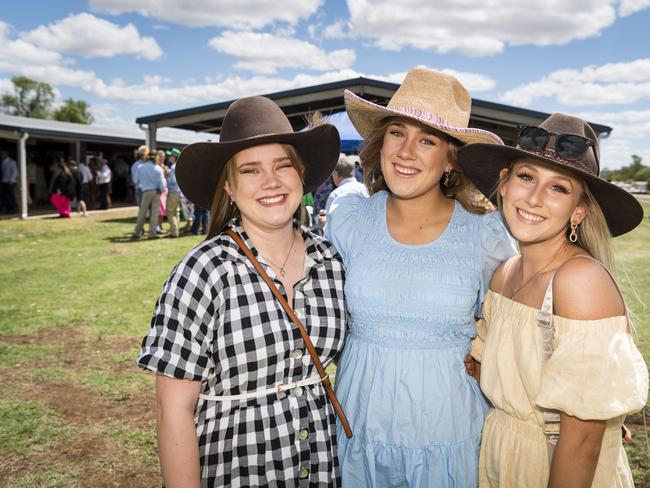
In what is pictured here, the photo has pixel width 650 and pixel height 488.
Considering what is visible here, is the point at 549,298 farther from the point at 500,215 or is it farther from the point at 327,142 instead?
the point at 327,142

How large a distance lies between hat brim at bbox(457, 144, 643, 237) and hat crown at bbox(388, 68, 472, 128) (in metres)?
0.20

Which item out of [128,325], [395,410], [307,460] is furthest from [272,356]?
[128,325]

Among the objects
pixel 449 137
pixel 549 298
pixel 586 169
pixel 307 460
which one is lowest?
pixel 307 460

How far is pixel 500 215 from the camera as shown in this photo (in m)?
2.35

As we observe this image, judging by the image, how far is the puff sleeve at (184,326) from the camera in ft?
5.50

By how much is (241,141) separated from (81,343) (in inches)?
184

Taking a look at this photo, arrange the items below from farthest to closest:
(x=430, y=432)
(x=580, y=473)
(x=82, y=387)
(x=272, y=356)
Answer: (x=82, y=387) → (x=430, y=432) → (x=272, y=356) → (x=580, y=473)

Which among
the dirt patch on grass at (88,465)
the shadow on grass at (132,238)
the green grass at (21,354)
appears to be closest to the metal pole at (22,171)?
the shadow on grass at (132,238)

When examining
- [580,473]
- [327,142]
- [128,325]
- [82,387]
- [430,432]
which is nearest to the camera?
[580,473]

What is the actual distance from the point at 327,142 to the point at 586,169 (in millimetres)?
1001

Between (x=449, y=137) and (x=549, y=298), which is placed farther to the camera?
(x=449, y=137)

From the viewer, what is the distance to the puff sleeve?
168cm

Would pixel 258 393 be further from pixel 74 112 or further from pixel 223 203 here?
pixel 74 112

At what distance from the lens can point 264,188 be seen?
6.47 ft
